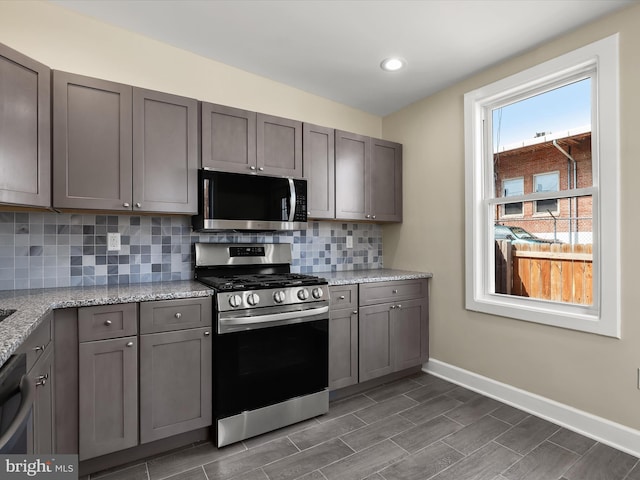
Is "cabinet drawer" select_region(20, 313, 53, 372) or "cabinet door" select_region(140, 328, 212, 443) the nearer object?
"cabinet drawer" select_region(20, 313, 53, 372)

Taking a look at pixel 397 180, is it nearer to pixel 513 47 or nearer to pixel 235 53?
pixel 513 47

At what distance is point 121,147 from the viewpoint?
2.07m

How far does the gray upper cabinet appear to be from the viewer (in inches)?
93.3

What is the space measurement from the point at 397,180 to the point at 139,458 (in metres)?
2.96

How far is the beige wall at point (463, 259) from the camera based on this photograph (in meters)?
1.99

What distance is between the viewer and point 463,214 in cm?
292

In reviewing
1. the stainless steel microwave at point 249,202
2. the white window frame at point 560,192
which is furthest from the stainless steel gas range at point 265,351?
the white window frame at point 560,192

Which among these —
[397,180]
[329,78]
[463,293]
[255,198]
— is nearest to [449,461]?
[463,293]

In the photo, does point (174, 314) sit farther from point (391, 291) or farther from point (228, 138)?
point (391, 291)

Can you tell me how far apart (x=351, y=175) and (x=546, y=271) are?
5.58 ft

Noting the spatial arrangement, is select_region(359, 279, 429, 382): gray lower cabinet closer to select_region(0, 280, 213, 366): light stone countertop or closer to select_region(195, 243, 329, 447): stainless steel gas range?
select_region(195, 243, 329, 447): stainless steel gas range

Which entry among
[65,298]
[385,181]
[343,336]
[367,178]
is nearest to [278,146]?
[367,178]

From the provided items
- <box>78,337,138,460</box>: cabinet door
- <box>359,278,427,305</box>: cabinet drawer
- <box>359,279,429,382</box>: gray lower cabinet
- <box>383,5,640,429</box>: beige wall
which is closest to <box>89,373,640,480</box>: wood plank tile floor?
<box>78,337,138,460</box>: cabinet door

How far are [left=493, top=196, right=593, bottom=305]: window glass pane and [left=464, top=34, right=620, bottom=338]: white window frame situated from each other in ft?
0.20
